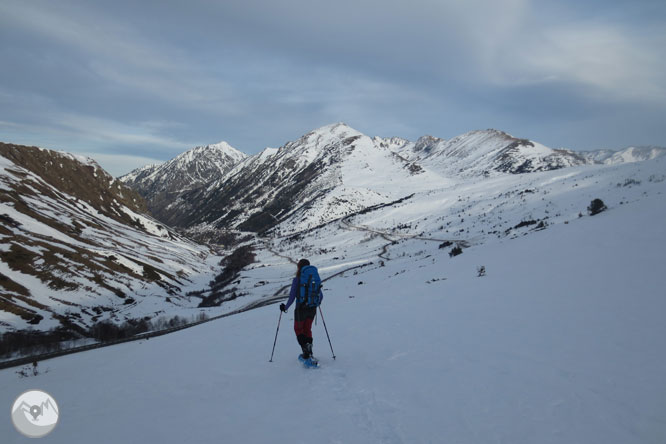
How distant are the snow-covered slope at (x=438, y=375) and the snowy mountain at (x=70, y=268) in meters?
44.7

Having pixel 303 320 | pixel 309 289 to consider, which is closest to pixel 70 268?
pixel 303 320

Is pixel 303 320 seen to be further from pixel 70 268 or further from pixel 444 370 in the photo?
pixel 70 268

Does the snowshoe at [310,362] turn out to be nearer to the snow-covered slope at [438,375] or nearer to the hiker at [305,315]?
the hiker at [305,315]

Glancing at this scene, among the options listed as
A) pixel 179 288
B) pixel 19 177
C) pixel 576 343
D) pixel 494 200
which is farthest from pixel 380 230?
pixel 19 177

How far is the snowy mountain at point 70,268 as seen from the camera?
47219 millimetres

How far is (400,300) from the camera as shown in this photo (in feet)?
53.0

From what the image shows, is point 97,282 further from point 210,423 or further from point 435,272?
point 210,423

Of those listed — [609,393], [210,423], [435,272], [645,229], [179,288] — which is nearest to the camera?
[609,393]

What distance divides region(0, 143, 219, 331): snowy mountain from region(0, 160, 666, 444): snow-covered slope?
44.7 m

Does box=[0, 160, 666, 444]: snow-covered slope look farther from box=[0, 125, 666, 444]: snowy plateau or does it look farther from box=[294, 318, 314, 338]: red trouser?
box=[294, 318, 314, 338]: red trouser

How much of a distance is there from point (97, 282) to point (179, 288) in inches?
645

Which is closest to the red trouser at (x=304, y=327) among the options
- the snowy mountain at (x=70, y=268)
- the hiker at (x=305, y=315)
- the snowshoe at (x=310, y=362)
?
the hiker at (x=305, y=315)

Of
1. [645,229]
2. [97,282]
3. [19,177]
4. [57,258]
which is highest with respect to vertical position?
[19,177]

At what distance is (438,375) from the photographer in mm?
7438
